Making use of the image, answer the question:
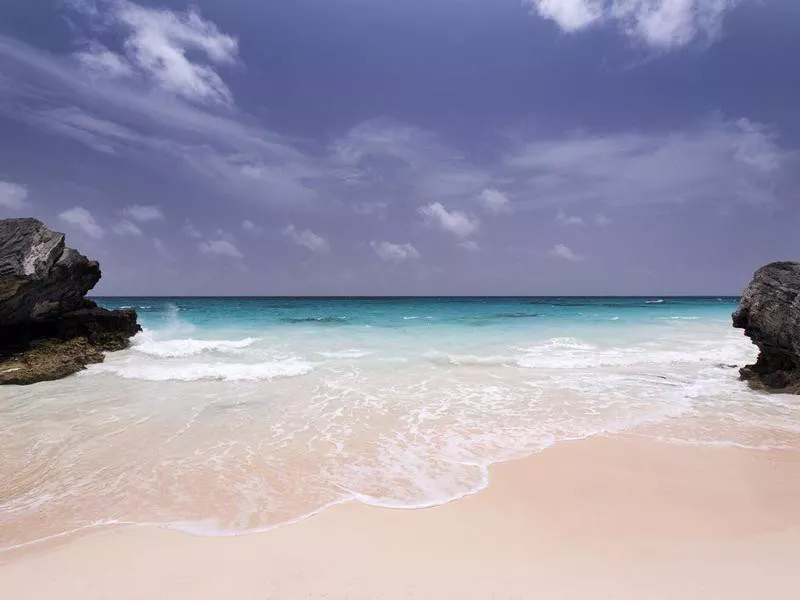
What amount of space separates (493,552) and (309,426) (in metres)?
4.56

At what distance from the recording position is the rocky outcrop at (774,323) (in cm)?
1001

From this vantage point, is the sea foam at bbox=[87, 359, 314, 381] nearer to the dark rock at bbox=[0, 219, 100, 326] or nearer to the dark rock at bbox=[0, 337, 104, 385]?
the dark rock at bbox=[0, 337, 104, 385]

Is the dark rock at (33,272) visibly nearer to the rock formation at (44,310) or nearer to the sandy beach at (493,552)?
the rock formation at (44,310)

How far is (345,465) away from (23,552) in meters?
3.41

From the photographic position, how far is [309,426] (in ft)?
24.5

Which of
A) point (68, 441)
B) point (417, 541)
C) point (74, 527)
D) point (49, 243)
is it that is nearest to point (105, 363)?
point (49, 243)

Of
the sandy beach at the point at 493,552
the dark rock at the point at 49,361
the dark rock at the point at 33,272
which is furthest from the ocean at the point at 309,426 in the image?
the dark rock at the point at 33,272

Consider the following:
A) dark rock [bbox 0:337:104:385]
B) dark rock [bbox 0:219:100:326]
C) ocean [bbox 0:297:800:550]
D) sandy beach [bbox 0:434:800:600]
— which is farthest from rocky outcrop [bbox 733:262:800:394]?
dark rock [bbox 0:219:100:326]

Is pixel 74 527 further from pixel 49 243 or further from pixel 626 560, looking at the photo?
pixel 49 243

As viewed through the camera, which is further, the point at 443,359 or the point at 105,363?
the point at 443,359

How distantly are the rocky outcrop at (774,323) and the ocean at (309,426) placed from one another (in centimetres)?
92

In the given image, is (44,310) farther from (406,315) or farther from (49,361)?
(406,315)

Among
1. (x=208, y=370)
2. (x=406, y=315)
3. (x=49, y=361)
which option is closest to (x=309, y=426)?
(x=208, y=370)

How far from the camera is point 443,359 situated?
48.2ft
